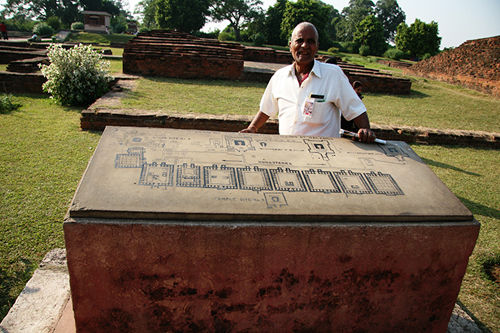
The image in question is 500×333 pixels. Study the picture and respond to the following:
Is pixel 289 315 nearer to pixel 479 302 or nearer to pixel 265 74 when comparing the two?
pixel 479 302

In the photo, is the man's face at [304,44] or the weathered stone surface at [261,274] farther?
the man's face at [304,44]

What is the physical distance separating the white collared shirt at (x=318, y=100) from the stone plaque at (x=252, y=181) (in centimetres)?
19

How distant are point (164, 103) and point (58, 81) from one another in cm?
156

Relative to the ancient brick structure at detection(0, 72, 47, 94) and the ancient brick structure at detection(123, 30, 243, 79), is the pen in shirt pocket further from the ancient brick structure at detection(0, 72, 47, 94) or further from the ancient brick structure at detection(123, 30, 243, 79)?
the ancient brick structure at detection(123, 30, 243, 79)

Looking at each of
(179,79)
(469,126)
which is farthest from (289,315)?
(179,79)

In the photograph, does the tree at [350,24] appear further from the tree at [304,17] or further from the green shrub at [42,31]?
the green shrub at [42,31]

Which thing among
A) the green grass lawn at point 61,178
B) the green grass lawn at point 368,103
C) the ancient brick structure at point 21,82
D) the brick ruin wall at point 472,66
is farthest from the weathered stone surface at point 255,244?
the brick ruin wall at point 472,66

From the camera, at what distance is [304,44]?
5.48 feet

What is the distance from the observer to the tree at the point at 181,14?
26766 millimetres

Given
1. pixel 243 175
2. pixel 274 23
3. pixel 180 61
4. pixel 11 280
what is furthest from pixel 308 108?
pixel 274 23

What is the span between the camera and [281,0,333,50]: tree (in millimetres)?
25719

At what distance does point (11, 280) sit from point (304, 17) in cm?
2767

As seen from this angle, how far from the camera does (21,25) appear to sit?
26188 mm

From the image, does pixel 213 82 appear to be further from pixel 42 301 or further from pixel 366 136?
pixel 42 301
